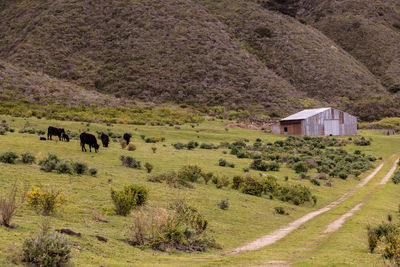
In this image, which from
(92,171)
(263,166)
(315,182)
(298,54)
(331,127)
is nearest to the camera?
(92,171)

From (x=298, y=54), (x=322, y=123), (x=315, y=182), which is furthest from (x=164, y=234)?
(x=298, y=54)

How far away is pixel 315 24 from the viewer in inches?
6324

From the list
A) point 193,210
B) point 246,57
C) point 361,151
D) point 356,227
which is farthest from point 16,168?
point 246,57

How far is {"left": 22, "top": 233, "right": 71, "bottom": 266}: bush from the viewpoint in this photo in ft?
24.0

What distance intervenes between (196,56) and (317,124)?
1715 inches

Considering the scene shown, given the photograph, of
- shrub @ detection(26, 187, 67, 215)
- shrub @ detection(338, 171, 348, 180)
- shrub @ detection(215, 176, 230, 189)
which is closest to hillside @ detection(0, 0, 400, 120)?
shrub @ detection(338, 171, 348, 180)

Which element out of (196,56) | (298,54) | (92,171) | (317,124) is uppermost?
(298,54)

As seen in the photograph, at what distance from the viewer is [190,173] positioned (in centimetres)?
2480

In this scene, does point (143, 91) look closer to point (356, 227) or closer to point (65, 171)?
Answer: point (65, 171)

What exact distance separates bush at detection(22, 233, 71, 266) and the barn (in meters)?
64.5

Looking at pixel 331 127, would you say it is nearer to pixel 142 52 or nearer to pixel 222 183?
pixel 222 183

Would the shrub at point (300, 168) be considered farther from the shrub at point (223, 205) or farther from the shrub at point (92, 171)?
the shrub at point (92, 171)

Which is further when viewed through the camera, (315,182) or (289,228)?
(315,182)

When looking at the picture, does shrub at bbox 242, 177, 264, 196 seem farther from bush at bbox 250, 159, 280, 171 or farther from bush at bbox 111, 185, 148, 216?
bush at bbox 111, 185, 148, 216
